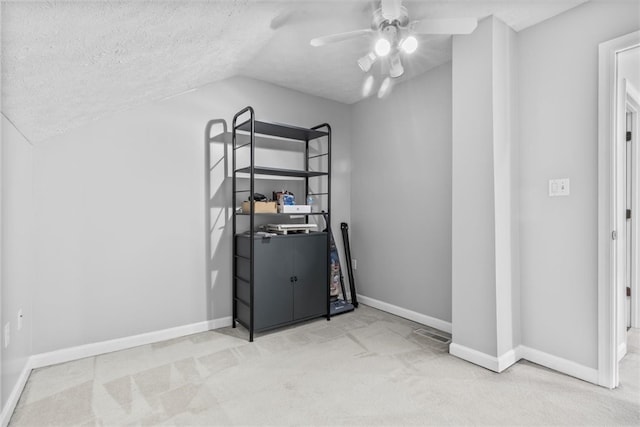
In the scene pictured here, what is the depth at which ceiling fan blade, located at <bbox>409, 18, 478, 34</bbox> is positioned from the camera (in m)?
1.73

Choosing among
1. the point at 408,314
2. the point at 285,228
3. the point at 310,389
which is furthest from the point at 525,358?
the point at 285,228

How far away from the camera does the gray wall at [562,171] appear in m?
1.97

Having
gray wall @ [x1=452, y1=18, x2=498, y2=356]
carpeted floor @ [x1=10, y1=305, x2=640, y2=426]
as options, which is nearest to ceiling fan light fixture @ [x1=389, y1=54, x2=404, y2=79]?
gray wall @ [x1=452, y1=18, x2=498, y2=356]

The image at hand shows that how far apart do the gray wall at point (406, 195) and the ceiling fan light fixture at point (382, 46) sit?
1226 mm

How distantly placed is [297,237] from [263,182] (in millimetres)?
675

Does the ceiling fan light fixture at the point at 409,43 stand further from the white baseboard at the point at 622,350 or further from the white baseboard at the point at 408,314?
the white baseboard at the point at 622,350

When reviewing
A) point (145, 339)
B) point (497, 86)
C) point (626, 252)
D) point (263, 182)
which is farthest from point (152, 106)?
point (626, 252)

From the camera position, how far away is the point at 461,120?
2.34 m

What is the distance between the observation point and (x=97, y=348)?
2.39m

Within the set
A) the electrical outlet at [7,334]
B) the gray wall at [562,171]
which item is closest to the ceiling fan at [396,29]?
the gray wall at [562,171]

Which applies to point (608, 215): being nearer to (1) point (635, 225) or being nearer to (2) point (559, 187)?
(2) point (559, 187)

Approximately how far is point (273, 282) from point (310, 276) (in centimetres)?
38

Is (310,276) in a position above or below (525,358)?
above

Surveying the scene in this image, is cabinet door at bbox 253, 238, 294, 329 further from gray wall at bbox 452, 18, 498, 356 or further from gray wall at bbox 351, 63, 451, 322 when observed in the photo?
gray wall at bbox 452, 18, 498, 356
